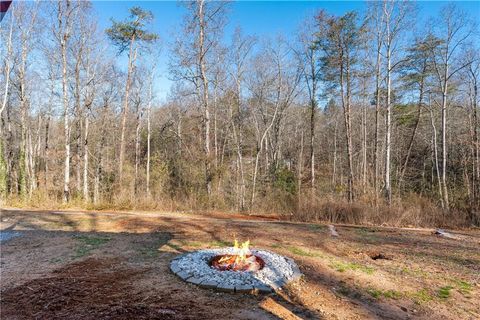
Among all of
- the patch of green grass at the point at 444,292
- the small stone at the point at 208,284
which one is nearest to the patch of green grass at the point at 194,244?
the small stone at the point at 208,284

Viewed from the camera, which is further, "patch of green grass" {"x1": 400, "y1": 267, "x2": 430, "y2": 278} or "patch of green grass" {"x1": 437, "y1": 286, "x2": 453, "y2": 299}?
"patch of green grass" {"x1": 400, "y1": 267, "x2": 430, "y2": 278}

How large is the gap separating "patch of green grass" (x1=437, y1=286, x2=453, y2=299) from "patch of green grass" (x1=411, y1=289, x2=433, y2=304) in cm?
13

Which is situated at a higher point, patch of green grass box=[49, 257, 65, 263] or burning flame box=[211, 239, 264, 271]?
burning flame box=[211, 239, 264, 271]

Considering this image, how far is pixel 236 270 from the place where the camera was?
3764mm

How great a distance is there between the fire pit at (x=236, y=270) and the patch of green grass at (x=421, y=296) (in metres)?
1.36

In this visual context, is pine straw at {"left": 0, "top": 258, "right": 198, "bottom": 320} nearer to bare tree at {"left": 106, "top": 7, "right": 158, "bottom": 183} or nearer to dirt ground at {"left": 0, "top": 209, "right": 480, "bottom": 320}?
dirt ground at {"left": 0, "top": 209, "right": 480, "bottom": 320}

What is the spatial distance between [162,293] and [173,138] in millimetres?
21566

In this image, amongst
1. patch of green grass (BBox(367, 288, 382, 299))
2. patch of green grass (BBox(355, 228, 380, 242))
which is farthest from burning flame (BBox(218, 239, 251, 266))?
patch of green grass (BBox(355, 228, 380, 242))

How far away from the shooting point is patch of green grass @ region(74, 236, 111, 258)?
15.4ft

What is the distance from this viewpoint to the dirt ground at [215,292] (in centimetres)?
301

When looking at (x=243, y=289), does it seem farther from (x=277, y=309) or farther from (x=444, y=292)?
(x=444, y=292)

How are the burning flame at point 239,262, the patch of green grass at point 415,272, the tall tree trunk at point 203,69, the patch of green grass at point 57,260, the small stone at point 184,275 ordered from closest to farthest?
the small stone at point 184,275 < the burning flame at point 239,262 < the patch of green grass at point 415,272 < the patch of green grass at point 57,260 < the tall tree trunk at point 203,69

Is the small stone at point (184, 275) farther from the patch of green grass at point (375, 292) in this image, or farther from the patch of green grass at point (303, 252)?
the patch of green grass at point (375, 292)

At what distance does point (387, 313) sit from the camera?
3.09 meters
